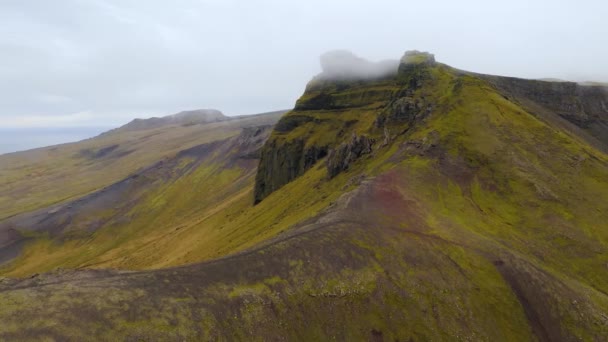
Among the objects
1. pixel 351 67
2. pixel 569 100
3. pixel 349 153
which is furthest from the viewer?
pixel 351 67

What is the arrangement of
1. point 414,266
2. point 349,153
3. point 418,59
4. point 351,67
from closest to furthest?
point 414,266
point 349,153
point 418,59
point 351,67

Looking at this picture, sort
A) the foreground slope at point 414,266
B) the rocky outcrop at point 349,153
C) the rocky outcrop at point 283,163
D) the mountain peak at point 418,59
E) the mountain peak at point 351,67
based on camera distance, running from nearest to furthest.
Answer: the foreground slope at point 414,266
the rocky outcrop at point 349,153
the mountain peak at point 418,59
the rocky outcrop at point 283,163
the mountain peak at point 351,67

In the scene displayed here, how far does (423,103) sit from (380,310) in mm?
79250

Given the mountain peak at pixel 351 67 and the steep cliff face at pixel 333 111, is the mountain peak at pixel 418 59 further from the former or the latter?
the mountain peak at pixel 351 67

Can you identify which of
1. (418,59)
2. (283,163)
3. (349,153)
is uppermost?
(418,59)

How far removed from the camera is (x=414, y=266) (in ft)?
166

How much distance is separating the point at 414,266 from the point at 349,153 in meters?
61.0

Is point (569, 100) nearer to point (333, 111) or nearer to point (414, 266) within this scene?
point (333, 111)

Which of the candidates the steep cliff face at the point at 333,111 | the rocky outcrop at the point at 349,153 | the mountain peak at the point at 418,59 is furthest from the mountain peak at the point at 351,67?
the rocky outcrop at the point at 349,153

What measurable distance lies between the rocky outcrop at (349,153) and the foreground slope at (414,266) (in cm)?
62

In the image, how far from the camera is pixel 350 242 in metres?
51.6

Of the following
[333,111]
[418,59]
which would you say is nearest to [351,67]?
[333,111]

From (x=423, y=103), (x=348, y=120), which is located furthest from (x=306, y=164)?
(x=423, y=103)

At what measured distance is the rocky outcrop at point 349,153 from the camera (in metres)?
108
